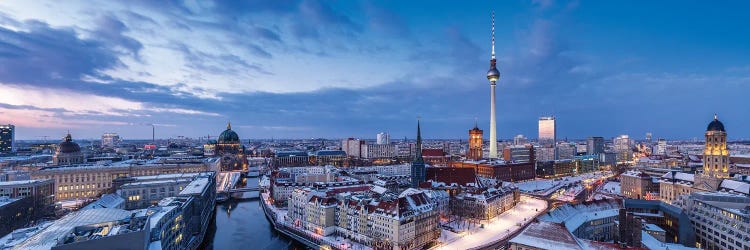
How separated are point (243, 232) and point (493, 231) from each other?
3690 centimetres

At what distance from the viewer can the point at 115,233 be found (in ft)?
95.6

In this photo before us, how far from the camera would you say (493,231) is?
5122cm

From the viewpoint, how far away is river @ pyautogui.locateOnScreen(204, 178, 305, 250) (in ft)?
167

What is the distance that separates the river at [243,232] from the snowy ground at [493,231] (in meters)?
20.2

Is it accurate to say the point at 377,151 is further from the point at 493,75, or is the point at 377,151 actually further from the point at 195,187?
the point at 195,187

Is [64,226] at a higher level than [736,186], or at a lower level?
lower

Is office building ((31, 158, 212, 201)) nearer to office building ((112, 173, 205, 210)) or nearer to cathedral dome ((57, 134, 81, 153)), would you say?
office building ((112, 173, 205, 210))

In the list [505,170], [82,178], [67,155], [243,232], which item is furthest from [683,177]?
[67,155]

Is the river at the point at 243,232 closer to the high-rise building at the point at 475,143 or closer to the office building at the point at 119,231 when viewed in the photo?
the office building at the point at 119,231

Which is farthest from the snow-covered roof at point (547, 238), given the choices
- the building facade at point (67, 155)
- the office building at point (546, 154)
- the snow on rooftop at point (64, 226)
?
the office building at point (546, 154)

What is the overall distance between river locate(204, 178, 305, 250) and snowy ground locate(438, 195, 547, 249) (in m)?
20.2

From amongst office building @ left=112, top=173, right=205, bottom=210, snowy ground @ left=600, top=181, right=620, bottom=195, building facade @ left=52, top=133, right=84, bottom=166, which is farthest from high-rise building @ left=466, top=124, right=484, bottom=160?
building facade @ left=52, top=133, right=84, bottom=166

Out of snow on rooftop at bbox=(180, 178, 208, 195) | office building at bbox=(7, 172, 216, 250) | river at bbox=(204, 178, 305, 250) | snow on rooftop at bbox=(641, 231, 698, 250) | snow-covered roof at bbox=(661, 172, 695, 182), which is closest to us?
office building at bbox=(7, 172, 216, 250)

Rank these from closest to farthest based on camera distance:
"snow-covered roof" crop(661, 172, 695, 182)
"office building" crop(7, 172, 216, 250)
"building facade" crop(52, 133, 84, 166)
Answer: "office building" crop(7, 172, 216, 250), "snow-covered roof" crop(661, 172, 695, 182), "building facade" crop(52, 133, 84, 166)
